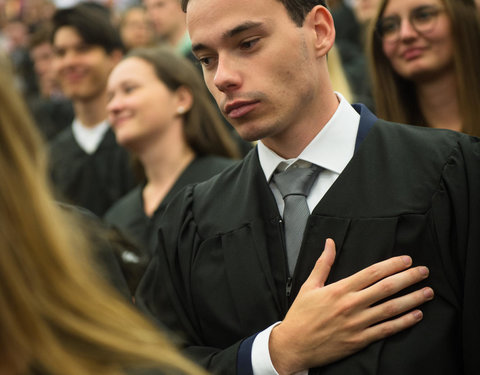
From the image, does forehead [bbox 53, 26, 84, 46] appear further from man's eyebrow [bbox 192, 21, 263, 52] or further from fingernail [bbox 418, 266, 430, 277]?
fingernail [bbox 418, 266, 430, 277]

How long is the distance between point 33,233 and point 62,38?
15.2 feet

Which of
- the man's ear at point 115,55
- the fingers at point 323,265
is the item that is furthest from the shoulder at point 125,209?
the fingers at point 323,265

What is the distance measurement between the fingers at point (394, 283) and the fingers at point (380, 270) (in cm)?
2

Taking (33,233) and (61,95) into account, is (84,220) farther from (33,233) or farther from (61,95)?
(61,95)

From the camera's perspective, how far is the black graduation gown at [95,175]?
5.11 m

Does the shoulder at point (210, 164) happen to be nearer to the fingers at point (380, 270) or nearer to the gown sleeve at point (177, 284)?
the gown sleeve at point (177, 284)

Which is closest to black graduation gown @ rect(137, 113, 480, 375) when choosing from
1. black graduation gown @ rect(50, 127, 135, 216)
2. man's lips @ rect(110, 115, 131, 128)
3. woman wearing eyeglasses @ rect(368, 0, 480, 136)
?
woman wearing eyeglasses @ rect(368, 0, 480, 136)

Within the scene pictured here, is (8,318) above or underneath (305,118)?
above

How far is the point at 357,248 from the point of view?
2.10 metres

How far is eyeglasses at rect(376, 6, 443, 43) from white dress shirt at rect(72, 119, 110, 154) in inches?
104

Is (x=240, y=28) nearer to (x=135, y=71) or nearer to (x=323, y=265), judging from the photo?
(x=323, y=265)

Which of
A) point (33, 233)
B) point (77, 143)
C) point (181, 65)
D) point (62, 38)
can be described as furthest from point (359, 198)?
point (62, 38)

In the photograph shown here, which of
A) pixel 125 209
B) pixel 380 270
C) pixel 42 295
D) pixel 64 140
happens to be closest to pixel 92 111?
pixel 64 140

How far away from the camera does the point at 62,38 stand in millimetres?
5488
